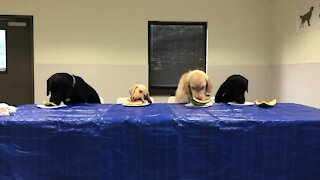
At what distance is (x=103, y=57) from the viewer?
13.9 feet

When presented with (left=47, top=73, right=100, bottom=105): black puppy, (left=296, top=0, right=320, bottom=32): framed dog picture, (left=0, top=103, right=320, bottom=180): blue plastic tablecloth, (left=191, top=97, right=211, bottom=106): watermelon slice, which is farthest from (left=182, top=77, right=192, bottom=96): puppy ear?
(left=296, top=0, right=320, bottom=32): framed dog picture

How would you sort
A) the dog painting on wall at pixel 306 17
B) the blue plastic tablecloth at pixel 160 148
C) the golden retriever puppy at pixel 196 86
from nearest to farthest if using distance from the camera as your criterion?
the blue plastic tablecloth at pixel 160 148 < the golden retriever puppy at pixel 196 86 < the dog painting on wall at pixel 306 17

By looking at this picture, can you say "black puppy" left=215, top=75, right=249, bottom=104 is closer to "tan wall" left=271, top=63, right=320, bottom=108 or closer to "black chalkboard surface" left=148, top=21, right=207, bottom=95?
"tan wall" left=271, top=63, right=320, bottom=108

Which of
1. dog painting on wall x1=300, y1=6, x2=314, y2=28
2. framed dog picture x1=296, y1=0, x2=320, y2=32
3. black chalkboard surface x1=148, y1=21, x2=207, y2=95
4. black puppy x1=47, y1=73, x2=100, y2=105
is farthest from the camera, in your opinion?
black chalkboard surface x1=148, y1=21, x2=207, y2=95

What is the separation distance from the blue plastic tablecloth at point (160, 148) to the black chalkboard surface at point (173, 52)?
9.68ft

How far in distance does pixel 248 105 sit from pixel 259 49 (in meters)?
2.74

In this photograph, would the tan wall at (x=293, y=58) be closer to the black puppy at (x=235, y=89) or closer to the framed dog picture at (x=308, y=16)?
the framed dog picture at (x=308, y=16)

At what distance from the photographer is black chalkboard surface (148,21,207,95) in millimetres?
4355

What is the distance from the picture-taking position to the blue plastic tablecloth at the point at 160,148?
4.64ft

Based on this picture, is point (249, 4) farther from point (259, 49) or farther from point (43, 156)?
point (43, 156)

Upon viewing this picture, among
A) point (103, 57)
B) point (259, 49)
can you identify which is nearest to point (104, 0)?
point (103, 57)

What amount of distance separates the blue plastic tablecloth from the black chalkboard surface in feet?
9.68

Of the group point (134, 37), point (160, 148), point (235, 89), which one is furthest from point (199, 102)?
point (134, 37)

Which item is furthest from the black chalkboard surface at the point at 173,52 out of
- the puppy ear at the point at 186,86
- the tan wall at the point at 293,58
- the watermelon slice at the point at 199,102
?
the watermelon slice at the point at 199,102
